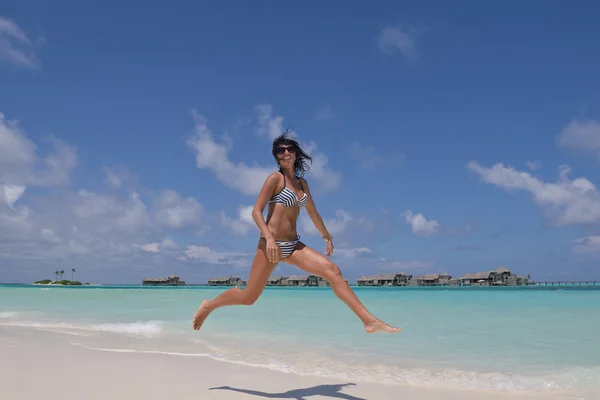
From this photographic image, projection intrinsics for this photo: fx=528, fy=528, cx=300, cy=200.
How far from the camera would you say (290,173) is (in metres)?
5.61

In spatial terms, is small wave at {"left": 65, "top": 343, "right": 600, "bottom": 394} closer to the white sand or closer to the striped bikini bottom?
the white sand

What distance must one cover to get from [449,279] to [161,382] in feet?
388

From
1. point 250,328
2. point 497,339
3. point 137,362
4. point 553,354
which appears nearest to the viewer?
point 137,362

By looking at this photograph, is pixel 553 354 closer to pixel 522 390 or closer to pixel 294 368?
pixel 522 390

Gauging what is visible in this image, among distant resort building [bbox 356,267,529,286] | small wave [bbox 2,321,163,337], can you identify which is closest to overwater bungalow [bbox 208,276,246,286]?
distant resort building [bbox 356,267,529,286]

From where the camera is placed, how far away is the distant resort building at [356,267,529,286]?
106125 mm

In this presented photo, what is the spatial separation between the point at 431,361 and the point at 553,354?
8.65 feet

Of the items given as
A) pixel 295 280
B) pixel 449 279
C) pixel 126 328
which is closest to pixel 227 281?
pixel 295 280

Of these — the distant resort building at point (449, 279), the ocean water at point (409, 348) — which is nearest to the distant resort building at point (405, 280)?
the distant resort building at point (449, 279)

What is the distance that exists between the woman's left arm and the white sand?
1.74 metres

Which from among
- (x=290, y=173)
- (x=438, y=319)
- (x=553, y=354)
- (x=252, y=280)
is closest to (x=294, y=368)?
(x=252, y=280)

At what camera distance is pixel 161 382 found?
21.4ft

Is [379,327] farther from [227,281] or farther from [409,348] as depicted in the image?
[227,281]

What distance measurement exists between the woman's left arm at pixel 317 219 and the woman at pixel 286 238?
0.01 meters
